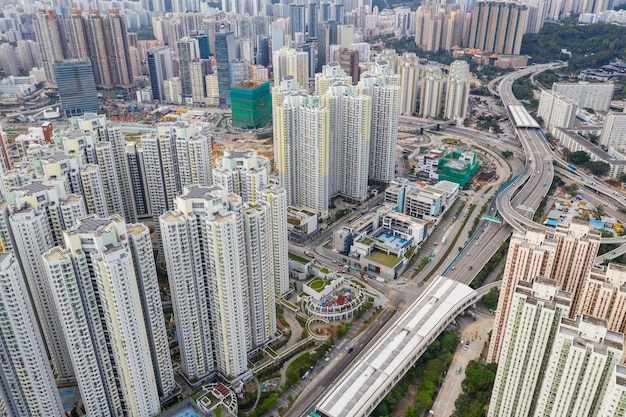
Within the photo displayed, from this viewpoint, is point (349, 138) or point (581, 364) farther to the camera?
point (349, 138)

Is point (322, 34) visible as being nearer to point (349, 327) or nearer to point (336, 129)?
point (336, 129)

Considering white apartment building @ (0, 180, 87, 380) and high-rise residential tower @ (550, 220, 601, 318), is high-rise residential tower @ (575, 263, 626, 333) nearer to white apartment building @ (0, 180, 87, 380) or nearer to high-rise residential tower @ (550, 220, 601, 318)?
high-rise residential tower @ (550, 220, 601, 318)

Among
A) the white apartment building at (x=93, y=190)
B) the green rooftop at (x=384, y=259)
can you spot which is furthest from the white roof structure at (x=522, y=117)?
the white apartment building at (x=93, y=190)

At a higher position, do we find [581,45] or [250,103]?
[581,45]

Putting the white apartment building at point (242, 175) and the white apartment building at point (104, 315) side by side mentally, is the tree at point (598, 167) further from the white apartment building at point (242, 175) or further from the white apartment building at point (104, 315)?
the white apartment building at point (104, 315)

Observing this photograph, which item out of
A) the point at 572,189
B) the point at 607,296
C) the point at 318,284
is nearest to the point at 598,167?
the point at 572,189

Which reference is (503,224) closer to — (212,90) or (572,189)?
(572,189)
